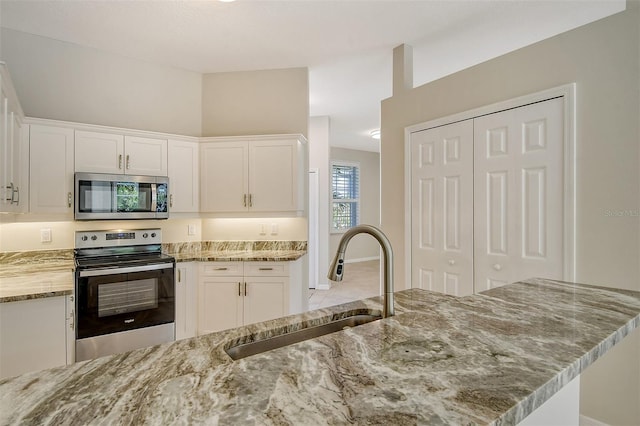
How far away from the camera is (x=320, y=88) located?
14.1ft

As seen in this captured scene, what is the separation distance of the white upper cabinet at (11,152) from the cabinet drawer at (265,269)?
1764 mm

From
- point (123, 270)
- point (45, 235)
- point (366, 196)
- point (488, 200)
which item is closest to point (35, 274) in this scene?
point (45, 235)

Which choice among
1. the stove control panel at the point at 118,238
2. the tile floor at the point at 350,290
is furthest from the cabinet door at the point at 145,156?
the tile floor at the point at 350,290

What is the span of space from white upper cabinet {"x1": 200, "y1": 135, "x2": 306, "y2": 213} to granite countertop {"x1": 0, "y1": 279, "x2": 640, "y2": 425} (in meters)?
2.44

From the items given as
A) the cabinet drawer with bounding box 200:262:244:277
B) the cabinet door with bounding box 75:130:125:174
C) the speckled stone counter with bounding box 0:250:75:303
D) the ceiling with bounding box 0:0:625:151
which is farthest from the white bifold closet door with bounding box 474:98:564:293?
the cabinet door with bounding box 75:130:125:174

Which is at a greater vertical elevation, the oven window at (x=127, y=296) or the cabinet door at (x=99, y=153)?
the cabinet door at (x=99, y=153)

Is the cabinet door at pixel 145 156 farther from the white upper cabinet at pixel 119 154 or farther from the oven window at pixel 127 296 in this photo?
the oven window at pixel 127 296

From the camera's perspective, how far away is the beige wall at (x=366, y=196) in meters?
8.12

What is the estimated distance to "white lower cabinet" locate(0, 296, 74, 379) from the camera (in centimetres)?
200

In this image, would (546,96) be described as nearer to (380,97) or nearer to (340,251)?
(340,251)

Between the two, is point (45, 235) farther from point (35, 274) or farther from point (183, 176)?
point (183, 176)

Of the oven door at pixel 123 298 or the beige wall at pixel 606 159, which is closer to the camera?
the beige wall at pixel 606 159

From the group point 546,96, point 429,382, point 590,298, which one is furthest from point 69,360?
point 546,96

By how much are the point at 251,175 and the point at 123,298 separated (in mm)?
1588
